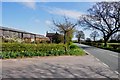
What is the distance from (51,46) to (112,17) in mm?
28610

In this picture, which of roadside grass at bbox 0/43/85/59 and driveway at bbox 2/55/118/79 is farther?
roadside grass at bbox 0/43/85/59

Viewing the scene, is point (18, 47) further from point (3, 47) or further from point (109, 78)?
point (109, 78)

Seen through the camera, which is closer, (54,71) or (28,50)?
(54,71)

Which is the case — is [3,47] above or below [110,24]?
below

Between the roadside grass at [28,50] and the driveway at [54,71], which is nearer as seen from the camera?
the driveway at [54,71]

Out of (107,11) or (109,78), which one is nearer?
(109,78)

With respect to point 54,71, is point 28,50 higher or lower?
higher

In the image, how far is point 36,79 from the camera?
348 inches

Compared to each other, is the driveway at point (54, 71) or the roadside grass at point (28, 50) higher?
the roadside grass at point (28, 50)

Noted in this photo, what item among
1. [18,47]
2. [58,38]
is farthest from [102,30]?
[18,47]

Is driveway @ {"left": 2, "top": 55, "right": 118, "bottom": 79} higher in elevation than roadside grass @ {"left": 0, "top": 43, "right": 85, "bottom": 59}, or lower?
lower

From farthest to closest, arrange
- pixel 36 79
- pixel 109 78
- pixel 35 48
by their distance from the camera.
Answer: pixel 35 48, pixel 109 78, pixel 36 79

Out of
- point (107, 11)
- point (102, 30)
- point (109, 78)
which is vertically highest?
point (107, 11)

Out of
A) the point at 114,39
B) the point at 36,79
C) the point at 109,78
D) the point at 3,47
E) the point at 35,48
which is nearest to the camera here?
the point at 36,79
